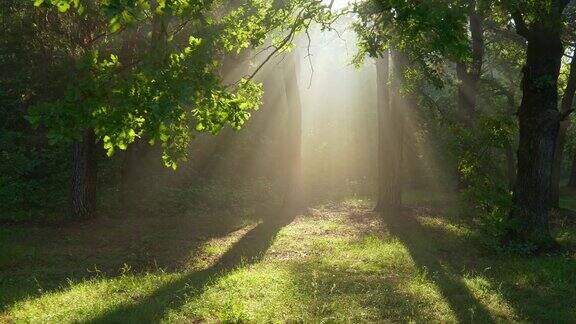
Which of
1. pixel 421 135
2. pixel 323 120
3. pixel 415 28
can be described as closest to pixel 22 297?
pixel 415 28

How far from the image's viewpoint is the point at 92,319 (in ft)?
25.4

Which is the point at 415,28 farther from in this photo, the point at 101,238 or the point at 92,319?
the point at 101,238

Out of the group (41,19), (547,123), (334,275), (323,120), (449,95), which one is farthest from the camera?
(323,120)

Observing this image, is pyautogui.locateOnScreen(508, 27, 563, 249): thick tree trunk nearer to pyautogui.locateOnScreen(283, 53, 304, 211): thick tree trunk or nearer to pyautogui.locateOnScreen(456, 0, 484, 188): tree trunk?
pyautogui.locateOnScreen(456, 0, 484, 188): tree trunk

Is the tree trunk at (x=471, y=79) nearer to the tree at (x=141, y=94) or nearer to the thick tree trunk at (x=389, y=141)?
the thick tree trunk at (x=389, y=141)

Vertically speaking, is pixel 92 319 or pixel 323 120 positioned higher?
pixel 323 120

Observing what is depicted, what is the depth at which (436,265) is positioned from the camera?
428 inches

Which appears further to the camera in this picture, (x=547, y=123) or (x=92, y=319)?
(x=547, y=123)

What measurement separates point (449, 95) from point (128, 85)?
31255 millimetres

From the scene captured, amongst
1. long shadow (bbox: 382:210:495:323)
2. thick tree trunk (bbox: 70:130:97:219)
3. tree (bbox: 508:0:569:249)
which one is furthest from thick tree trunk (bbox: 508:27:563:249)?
thick tree trunk (bbox: 70:130:97:219)

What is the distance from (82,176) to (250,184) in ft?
32.1

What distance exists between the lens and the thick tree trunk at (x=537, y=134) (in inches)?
464

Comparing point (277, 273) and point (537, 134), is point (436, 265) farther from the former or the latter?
point (537, 134)

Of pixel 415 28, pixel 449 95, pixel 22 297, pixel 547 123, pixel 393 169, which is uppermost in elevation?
pixel 449 95
